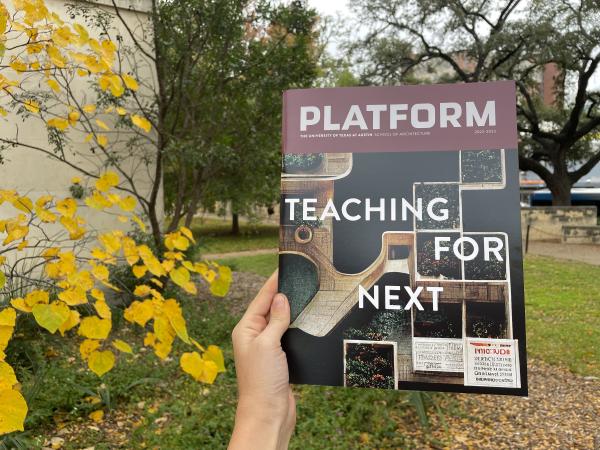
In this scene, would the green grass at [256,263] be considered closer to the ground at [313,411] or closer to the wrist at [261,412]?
the ground at [313,411]

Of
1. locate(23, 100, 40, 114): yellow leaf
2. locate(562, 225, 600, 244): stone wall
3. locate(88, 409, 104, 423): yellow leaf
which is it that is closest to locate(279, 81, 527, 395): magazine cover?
locate(23, 100, 40, 114): yellow leaf

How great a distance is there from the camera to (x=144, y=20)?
556cm

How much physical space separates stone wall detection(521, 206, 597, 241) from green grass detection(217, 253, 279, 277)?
6.60m

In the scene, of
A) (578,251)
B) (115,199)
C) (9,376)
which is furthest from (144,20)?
(578,251)

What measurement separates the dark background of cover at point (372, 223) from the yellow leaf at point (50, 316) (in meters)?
0.70

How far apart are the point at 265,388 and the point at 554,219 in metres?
13.5

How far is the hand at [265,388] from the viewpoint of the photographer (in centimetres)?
121

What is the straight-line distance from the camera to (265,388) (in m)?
1.24

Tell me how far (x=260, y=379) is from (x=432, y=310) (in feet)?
1.48

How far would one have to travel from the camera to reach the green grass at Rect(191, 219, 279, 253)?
13922 millimetres

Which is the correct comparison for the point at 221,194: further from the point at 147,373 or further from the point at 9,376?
the point at 9,376

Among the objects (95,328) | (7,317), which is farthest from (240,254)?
(7,317)

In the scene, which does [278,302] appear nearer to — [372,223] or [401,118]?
[372,223]

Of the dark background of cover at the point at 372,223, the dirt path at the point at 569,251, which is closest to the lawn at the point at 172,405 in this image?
the dark background of cover at the point at 372,223
